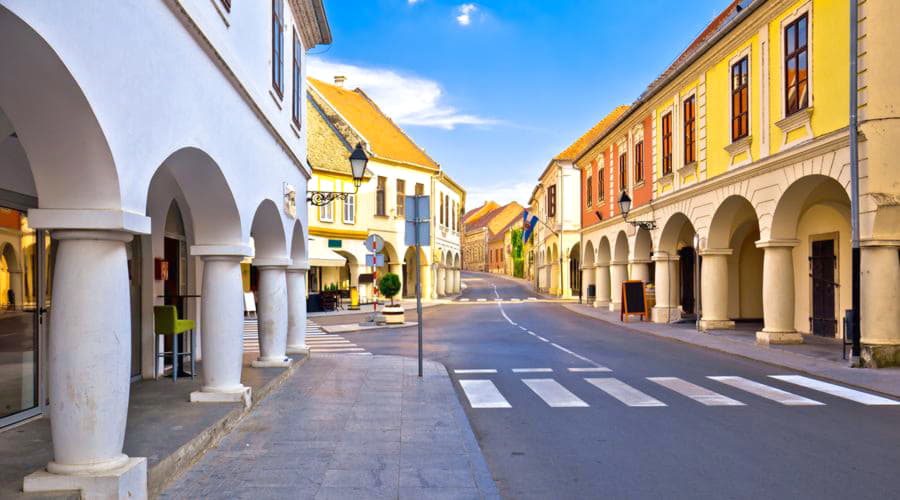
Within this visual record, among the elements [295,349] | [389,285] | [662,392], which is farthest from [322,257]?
[662,392]

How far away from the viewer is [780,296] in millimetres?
15391

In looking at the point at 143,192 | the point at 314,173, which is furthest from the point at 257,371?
the point at 314,173

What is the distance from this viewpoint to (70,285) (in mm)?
4254

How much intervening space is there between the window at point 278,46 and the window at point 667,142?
1533 centimetres

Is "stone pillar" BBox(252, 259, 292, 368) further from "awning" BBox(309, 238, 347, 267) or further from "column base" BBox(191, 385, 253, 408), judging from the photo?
"awning" BBox(309, 238, 347, 267)

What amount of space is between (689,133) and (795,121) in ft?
22.0

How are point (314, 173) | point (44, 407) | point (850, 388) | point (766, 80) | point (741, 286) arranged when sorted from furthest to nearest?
point (314, 173) < point (741, 286) < point (766, 80) < point (850, 388) < point (44, 407)

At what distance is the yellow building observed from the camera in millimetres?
11828

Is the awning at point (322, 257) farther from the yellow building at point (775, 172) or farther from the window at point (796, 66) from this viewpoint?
the window at point (796, 66)

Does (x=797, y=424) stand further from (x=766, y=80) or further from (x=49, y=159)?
(x=766, y=80)

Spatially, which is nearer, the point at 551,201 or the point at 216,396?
the point at 216,396

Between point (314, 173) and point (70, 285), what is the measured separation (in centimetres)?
3150

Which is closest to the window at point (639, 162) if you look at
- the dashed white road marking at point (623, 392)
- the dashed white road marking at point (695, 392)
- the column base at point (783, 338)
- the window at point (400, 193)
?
the column base at point (783, 338)

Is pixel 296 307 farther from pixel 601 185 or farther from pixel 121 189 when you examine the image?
pixel 601 185
